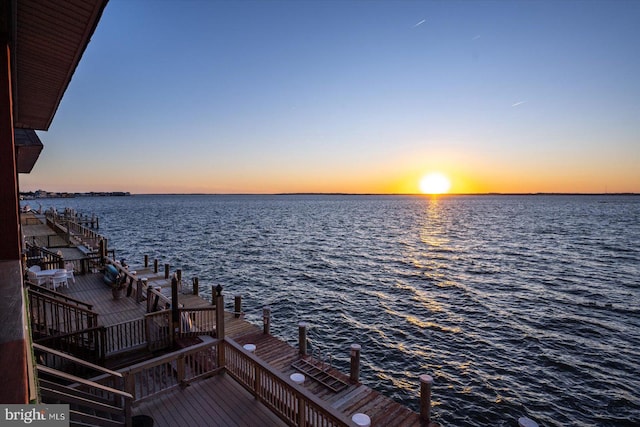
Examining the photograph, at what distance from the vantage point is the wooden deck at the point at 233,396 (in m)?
→ 7.43

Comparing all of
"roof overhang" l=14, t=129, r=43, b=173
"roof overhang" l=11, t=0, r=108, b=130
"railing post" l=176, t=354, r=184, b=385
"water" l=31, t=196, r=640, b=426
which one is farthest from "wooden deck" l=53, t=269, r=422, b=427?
"roof overhang" l=11, t=0, r=108, b=130

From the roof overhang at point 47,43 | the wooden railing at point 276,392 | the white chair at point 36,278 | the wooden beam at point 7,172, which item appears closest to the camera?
the roof overhang at point 47,43

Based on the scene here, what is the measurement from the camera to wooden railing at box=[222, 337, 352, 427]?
6141 millimetres

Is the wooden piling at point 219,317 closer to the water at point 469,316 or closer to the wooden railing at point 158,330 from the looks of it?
the wooden railing at point 158,330

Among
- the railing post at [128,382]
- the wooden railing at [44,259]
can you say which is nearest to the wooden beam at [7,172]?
the railing post at [128,382]

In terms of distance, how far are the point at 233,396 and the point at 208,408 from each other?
0.65 meters

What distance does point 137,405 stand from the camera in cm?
770

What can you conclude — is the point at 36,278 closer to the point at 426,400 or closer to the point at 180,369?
the point at 180,369

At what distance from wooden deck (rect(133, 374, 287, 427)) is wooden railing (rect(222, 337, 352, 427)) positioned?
0.76 ft

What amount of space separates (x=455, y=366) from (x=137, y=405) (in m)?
12.8

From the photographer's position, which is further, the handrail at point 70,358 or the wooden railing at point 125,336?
the wooden railing at point 125,336

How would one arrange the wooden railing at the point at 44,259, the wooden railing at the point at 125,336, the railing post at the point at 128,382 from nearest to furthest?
1. the railing post at the point at 128,382
2. the wooden railing at the point at 125,336
3. the wooden railing at the point at 44,259

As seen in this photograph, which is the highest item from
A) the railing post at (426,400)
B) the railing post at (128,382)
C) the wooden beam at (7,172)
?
the wooden beam at (7,172)

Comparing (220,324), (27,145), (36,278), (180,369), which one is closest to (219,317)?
(220,324)
